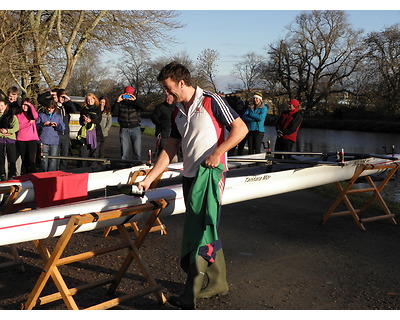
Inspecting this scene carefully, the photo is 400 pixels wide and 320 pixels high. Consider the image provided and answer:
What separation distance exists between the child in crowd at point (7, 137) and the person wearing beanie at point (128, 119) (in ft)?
7.40

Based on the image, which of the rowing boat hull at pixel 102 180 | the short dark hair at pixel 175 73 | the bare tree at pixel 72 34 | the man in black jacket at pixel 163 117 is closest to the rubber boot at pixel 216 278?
the short dark hair at pixel 175 73

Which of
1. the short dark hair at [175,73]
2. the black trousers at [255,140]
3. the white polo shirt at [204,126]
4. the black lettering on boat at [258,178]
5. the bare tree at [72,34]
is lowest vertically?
the black lettering on boat at [258,178]

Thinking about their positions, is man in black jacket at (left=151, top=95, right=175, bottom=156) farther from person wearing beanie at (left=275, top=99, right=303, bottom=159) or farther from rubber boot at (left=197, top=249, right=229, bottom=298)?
rubber boot at (left=197, top=249, right=229, bottom=298)

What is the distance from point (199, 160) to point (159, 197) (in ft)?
3.18

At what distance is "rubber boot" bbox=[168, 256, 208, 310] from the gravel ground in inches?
5.6

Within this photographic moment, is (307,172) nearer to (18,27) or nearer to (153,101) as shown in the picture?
(18,27)

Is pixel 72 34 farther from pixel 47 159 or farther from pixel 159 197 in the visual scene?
pixel 159 197

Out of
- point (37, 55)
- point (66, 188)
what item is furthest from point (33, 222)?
point (37, 55)

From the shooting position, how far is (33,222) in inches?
164

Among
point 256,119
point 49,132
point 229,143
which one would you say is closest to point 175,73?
point 229,143

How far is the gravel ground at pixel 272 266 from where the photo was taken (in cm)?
446

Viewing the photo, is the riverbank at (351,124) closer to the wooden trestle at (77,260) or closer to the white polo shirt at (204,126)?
the white polo shirt at (204,126)

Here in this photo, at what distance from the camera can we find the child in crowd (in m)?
9.79

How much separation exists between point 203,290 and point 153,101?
213 feet
